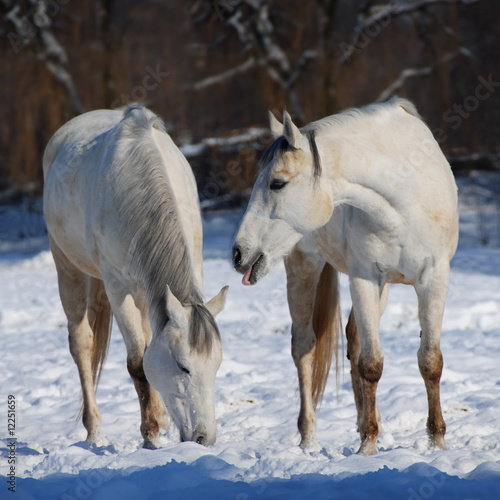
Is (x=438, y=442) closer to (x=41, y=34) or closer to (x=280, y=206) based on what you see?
(x=280, y=206)

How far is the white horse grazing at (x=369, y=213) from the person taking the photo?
348 centimetres

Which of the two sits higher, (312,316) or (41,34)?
(41,34)

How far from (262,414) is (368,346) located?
3.81ft

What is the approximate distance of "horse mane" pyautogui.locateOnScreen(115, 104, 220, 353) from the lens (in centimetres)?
340

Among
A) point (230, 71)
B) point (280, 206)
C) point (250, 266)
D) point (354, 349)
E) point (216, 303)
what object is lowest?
point (354, 349)

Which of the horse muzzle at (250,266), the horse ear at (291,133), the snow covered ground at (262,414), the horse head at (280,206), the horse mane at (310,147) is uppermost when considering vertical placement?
the horse ear at (291,133)

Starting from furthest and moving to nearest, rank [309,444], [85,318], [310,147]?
[85,318] → [309,444] → [310,147]

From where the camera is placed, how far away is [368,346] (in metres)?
3.88

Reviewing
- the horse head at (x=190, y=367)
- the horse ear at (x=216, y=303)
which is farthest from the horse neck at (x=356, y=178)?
the horse head at (x=190, y=367)

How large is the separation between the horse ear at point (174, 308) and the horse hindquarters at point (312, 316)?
144cm

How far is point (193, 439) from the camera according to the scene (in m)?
3.26

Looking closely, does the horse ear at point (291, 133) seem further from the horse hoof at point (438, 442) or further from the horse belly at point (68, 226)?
the horse hoof at point (438, 442)

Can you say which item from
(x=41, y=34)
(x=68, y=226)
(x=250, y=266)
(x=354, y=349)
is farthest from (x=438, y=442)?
(x=41, y=34)

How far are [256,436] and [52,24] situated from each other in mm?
10621
